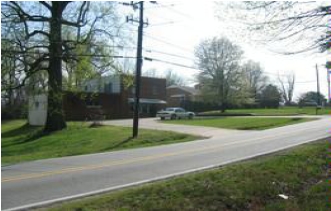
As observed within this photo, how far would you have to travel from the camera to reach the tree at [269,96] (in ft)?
238

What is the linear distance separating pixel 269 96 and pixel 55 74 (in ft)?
212

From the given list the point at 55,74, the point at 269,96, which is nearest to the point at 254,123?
the point at 55,74

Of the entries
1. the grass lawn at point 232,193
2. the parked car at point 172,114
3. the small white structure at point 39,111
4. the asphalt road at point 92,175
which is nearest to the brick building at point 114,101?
the small white structure at point 39,111

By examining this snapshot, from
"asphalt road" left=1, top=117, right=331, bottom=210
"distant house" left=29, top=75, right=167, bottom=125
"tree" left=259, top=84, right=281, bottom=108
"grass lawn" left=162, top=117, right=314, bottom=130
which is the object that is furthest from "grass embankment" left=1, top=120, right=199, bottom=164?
"tree" left=259, top=84, right=281, bottom=108

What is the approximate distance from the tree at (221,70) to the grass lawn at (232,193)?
44.3 m

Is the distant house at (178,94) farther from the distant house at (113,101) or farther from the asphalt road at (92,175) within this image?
the asphalt road at (92,175)

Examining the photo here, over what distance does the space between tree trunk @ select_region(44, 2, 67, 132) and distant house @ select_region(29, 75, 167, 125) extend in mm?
5147

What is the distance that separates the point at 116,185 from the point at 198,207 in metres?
2.74

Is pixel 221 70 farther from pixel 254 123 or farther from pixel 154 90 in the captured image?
pixel 254 123

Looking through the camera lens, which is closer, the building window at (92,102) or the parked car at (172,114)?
the parked car at (172,114)

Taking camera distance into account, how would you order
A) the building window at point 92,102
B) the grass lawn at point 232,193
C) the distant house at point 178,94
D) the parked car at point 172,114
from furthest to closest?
the distant house at point 178,94 < the building window at point 92,102 < the parked car at point 172,114 < the grass lawn at point 232,193

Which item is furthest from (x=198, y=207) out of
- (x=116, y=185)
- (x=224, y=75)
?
(x=224, y=75)

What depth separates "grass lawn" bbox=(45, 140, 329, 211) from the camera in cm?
551

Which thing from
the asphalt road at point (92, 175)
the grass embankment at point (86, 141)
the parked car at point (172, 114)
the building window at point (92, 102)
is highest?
the building window at point (92, 102)
